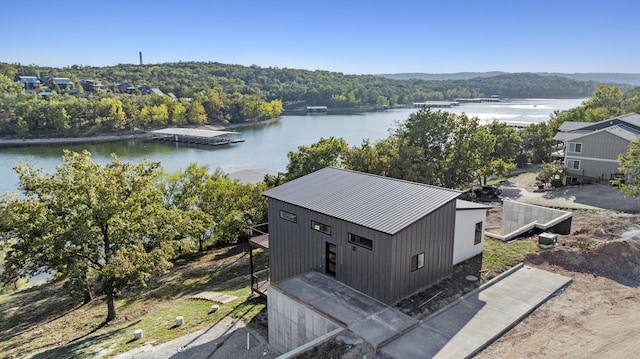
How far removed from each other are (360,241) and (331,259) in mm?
1394

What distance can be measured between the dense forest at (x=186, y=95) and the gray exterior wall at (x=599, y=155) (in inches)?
2656

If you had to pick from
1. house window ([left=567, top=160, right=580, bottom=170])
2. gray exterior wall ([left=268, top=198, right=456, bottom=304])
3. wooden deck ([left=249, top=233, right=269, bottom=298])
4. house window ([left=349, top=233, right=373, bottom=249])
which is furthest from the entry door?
house window ([left=567, top=160, right=580, bottom=170])

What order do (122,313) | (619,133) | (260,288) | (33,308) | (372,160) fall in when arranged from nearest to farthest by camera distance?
1. (260,288)
2. (122,313)
3. (33,308)
4. (372,160)
5. (619,133)

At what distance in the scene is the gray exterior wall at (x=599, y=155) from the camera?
27.8 metres

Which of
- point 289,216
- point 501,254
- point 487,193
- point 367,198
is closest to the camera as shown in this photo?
point 367,198

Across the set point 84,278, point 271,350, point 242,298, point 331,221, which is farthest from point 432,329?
point 84,278

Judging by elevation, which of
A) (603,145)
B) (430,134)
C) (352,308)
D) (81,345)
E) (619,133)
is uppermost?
(619,133)

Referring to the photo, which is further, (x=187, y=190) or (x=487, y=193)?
(x=487, y=193)

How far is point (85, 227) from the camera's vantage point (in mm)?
12523

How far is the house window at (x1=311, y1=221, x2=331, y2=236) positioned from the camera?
11.1 m

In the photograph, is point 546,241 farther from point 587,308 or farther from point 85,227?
point 85,227

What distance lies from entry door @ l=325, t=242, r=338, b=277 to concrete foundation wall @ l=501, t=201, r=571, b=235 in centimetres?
1139

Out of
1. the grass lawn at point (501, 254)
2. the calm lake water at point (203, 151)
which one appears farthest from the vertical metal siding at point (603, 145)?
the calm lake water at point (203, 151)

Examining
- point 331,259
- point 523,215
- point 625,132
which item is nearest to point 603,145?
point 625,132
